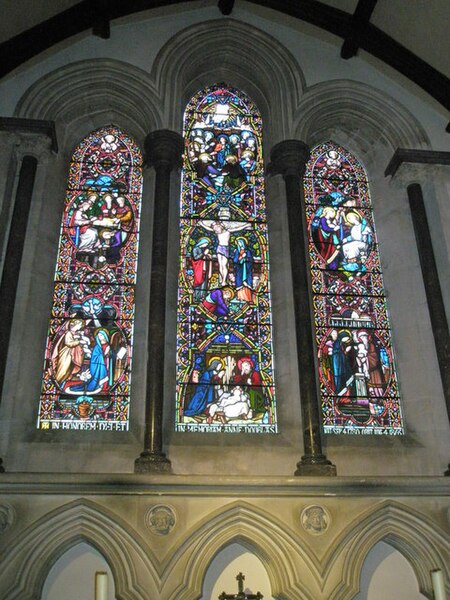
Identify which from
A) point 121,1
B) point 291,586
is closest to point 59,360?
point 291,586

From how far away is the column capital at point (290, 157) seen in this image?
6.89m

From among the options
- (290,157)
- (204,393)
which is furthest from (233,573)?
(290,157)

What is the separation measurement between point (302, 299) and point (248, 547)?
217cm

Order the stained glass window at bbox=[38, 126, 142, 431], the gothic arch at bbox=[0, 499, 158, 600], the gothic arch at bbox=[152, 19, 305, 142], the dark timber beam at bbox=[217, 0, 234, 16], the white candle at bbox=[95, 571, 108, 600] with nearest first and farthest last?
1. the white candle at bbox=[95, 571, 108, 600]
2. the gothic arch at bbox=[0, 499, 158, 600]
3. the stained glass window at bbox=[38, 126, 142, 431]
4. the gothic arch at bbox=[152, 19, 305, 142]
5. the dark timber beam at bbox=[217, 0, 234, 16]

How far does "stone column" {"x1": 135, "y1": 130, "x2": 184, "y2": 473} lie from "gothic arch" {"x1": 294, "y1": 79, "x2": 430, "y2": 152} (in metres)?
1.49

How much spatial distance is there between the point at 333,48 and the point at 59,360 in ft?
15.4

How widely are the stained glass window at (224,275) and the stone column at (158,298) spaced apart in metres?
0.40

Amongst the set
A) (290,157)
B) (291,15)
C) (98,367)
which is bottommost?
(98,367)

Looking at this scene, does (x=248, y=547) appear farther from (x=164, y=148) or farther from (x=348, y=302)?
(x=164, y=148)

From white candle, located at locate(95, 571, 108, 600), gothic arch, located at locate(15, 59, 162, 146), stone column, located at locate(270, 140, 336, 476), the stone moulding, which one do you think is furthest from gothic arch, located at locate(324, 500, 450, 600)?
gothic arch, located at locate(15, 59, 162, 146)

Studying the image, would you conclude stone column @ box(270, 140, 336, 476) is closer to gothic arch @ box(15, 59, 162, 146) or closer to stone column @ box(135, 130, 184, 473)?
stone column @ box(135, 130, 184, 473)

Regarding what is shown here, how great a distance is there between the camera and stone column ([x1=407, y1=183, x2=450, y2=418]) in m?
5.91

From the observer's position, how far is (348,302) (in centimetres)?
668

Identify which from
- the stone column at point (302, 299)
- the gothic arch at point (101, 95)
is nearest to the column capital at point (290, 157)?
the stone column at point (302, 299)
